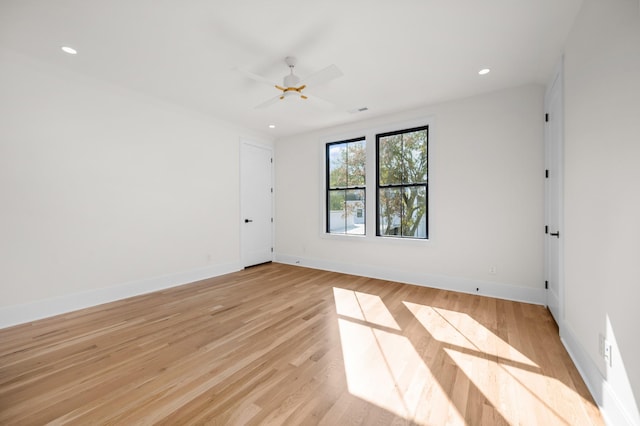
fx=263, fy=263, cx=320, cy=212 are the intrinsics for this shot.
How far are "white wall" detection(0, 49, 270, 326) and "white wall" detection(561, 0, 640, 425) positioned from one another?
482 centimetres

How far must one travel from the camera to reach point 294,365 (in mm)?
2082

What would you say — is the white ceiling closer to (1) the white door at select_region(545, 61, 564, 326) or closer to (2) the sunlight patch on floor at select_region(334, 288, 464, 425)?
(1) the white door at select_region(545, 61, 564, 326)

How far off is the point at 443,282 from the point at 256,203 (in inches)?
152

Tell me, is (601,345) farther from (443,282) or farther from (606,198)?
(443,282)

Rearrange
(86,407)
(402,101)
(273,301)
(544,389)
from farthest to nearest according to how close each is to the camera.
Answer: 1. (402,101)
2. (273,301)
3. (544,389)
4. (86,407)

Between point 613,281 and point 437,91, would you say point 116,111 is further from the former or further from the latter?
point 613,281

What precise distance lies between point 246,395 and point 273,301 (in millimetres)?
1769

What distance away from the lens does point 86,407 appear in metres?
1.66

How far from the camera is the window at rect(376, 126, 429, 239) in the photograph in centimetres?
430

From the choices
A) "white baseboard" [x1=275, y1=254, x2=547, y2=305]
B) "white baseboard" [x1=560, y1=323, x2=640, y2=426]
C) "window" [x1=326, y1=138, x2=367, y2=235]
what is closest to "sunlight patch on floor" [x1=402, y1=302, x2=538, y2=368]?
"white baseboard" [x1=560, y1=323, x2=640, y2=426]

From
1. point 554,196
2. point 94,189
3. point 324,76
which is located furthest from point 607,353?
point 94,189

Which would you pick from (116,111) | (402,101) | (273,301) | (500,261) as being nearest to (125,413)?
(273,301)

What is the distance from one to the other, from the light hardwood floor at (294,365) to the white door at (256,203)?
6.88 feet

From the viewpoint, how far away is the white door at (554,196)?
2523mm
